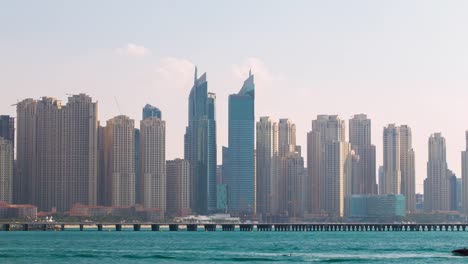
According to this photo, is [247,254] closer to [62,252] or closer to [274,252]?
[274,252]

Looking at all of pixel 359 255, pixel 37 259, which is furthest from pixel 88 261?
pixel 359 255

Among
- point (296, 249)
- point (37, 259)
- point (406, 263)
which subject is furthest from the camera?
point (296, 249)

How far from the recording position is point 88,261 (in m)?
152

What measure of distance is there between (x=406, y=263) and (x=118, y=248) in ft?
196

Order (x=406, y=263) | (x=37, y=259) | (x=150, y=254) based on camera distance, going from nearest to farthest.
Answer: (x=406, y=263) < (x=37, y=259) < (x=150, y=254)

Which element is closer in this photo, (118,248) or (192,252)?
(192,252)

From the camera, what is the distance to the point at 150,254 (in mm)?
167750

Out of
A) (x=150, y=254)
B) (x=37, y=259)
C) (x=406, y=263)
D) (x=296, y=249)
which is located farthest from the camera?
(x=296, y=249)

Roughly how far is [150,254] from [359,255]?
29483 millimetres

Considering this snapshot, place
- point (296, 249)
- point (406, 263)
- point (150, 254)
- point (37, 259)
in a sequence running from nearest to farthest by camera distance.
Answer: point (406, 263)
point (37, 259)
point (150, 254)
point (296, 249)

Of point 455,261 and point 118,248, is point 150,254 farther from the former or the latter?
point 455,261

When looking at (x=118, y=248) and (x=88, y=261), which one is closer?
(x=88, y=261)

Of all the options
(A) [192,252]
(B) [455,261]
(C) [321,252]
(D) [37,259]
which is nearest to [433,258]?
(B) [455,261]

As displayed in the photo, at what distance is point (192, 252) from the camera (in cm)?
17700
